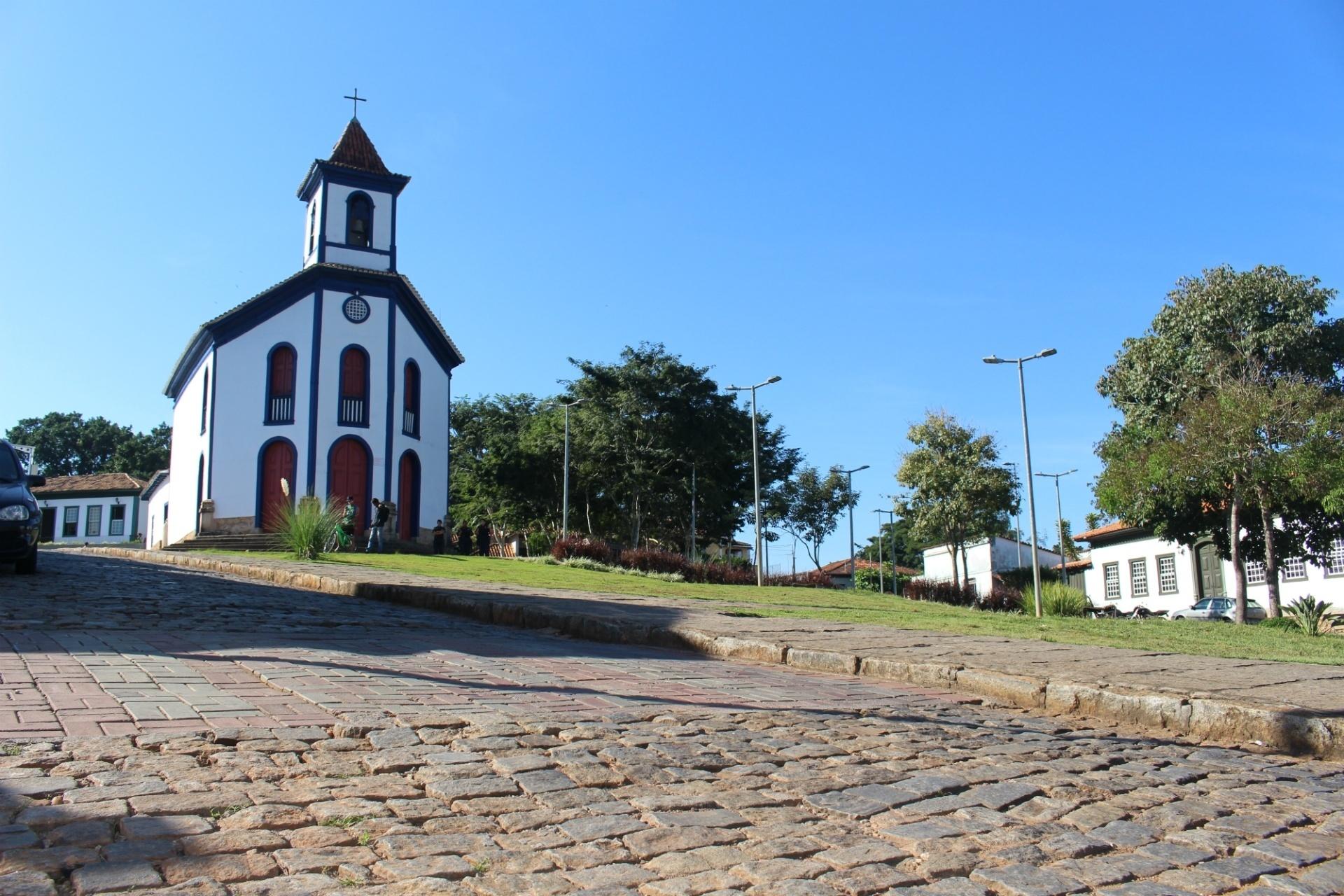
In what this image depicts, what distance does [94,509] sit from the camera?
63.2m

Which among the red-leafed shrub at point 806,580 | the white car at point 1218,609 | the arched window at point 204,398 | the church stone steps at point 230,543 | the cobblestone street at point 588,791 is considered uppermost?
the arched window at point 204,398

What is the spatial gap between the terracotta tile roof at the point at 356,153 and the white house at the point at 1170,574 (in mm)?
28323

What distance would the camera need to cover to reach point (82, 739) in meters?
4.24

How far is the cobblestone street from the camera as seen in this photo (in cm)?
309

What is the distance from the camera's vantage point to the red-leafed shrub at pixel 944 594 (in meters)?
28.3

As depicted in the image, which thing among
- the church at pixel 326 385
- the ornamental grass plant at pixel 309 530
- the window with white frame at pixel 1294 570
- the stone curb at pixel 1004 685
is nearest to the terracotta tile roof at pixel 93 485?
the church at pixel 326 385

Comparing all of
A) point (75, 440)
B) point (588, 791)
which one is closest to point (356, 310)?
point (588, 791)

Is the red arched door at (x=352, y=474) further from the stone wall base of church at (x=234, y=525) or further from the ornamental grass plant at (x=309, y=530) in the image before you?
the ornamental grass plant at (x=309, y=530)

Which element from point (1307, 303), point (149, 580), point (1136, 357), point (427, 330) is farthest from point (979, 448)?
point (149, 580)

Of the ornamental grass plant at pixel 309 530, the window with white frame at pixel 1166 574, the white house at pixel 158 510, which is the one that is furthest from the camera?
the window with white frame at pixel 1166 574

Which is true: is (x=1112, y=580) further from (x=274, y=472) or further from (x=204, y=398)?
(x=204, y=398)

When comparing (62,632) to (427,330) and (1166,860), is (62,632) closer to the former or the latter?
(1166,860)

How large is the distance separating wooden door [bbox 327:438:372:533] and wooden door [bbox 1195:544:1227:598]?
31.2m

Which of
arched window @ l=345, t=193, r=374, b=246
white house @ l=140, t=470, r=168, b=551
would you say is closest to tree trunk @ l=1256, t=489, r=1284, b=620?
arched window @ l=345, t=193, r=374, b=246
